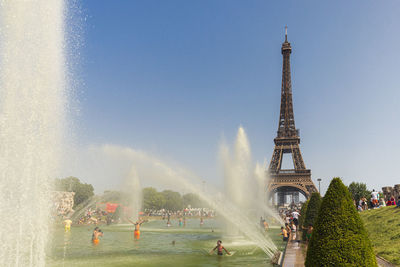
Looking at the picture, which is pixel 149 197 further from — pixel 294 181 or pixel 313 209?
pixel 313 209

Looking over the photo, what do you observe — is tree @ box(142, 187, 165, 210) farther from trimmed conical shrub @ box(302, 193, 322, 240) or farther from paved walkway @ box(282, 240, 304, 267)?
paved walkway @ box(282, 240, 304, 267)

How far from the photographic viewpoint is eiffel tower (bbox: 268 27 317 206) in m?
67.1

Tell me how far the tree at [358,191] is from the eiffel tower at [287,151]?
15.2 meters

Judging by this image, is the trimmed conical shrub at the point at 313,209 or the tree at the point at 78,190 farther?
the tree at the point at 78,190

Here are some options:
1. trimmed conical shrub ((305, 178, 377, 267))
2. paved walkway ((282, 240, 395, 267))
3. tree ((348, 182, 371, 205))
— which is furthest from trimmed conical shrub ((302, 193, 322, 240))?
tree ((348, 182, 371, 205))

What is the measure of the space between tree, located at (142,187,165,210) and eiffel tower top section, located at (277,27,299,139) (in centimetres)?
4391

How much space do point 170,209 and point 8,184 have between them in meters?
97.5

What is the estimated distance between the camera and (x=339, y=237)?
8.06 meters

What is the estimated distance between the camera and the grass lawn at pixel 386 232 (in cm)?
1483

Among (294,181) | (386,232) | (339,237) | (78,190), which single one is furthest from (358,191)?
(78,190)

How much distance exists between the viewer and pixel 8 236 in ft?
35.2

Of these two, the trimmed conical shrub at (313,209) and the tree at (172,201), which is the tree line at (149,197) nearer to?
the tree at (172,201)

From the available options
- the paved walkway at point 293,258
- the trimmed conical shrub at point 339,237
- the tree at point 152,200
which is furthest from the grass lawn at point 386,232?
the tree at point 152,200

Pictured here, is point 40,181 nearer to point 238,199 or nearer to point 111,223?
point 238,199
